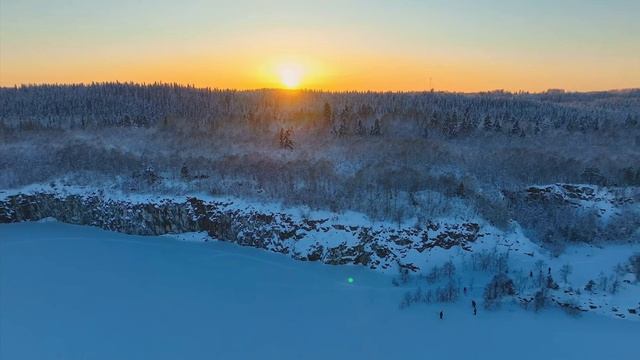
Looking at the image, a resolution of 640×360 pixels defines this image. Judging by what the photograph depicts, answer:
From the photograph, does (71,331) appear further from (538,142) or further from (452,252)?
(538,142)

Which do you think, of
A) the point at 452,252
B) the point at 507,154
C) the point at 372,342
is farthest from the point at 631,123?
the point at 372,342

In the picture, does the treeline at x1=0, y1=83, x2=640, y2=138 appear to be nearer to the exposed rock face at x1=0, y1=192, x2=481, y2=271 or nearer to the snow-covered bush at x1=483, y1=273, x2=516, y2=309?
the exposed rock face at x1=0, y1=192, x2=481, y2=271

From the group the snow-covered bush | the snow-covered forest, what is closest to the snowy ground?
the snow-covered bush

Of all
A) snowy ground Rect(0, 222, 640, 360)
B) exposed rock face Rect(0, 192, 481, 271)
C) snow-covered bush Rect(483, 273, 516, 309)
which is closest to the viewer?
snowy ground Rect(0, 222, 640, 360)

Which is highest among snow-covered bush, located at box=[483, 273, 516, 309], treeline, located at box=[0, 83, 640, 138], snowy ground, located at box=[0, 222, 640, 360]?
treeline, located at box=[0, 83, 640, 138]

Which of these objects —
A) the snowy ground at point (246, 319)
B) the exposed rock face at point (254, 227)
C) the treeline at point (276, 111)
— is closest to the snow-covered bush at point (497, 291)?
the snowy ground at point (246, 319)

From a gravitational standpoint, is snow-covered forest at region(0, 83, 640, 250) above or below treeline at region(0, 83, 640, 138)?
below
